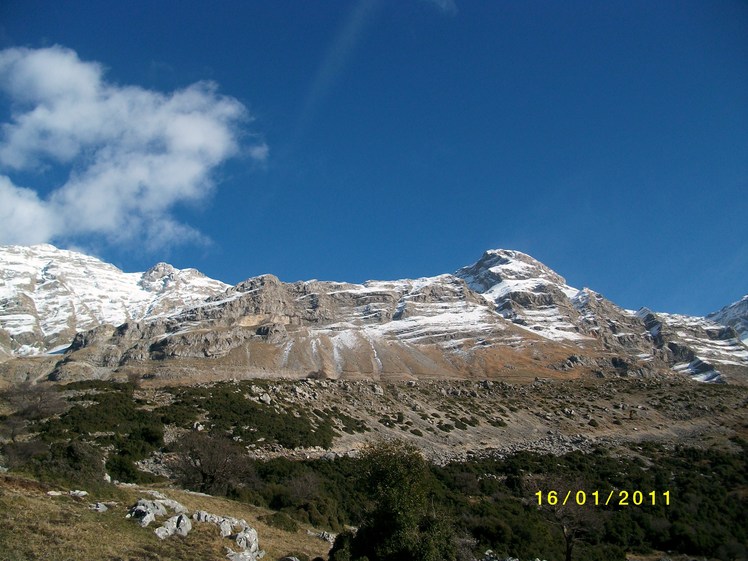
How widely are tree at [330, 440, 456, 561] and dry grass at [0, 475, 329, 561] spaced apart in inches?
114

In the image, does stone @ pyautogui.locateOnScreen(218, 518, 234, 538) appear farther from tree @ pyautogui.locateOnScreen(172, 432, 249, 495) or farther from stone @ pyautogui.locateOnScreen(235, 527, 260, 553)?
tree @ pyautogui.locateOnScreen(172, 432, 249, 495)

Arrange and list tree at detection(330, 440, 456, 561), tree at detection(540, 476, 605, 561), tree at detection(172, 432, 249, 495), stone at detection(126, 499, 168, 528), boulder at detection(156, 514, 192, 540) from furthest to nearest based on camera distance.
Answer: tree at detection(172, 432, 249, 495) → tree at detection(540, 476, 605, 561) → tree at detection(330, 440, 456, 561) → stone at detection(126, 499, 168, 528) → boulder at detection(156, 514, 192, 540)

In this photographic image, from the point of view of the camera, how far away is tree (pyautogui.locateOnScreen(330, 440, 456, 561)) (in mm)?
20812

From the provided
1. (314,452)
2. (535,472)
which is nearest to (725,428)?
(535,472)

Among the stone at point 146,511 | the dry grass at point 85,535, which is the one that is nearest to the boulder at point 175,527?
the dry grass at point 85,535

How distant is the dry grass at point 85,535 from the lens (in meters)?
15.5

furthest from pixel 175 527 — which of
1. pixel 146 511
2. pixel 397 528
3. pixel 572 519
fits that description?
pixel 572 519

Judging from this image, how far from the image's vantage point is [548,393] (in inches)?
3684

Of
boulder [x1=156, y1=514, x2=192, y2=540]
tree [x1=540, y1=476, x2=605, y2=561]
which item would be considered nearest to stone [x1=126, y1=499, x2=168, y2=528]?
boulder [x1=156, y1=514, x2=192, y2=540]

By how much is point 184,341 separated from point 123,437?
165 m

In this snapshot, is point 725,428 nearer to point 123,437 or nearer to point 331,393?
point 331,393

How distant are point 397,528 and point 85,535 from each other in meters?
12.3

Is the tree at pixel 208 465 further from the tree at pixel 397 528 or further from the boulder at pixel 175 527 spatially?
the tree at pixel 397 528

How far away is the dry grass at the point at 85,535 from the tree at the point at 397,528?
290 cm
